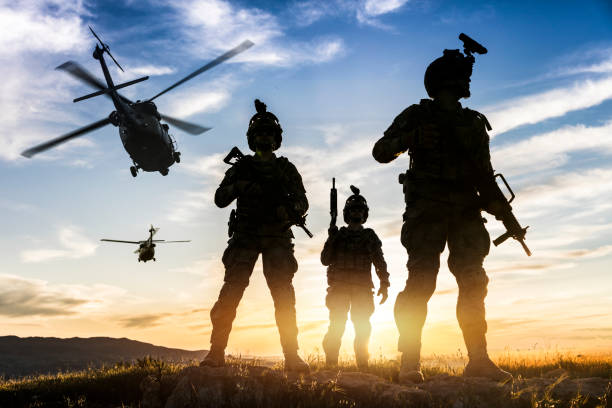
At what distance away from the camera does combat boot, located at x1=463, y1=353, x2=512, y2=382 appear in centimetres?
494

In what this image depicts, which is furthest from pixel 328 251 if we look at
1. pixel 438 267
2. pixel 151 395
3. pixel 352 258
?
pixel 151 395

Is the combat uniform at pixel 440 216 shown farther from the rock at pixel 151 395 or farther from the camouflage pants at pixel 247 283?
the rock at pixel 151 395

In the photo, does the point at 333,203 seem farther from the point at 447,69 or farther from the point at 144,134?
the point at 144,134

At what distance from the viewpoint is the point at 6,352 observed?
44.2 m

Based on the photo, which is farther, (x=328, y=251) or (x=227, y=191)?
(x=328, y=251)

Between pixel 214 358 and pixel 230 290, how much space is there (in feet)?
2.43

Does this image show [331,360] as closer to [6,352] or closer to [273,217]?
[273,217]

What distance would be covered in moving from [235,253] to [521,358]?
4863mm

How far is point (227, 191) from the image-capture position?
6109 mm

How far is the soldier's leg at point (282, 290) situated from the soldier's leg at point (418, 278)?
1.27 meters

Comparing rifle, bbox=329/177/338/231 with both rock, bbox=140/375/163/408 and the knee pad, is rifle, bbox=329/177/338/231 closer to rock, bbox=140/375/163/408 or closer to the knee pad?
the knee pad

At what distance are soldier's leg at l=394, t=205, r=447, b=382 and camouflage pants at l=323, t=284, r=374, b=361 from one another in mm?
3083

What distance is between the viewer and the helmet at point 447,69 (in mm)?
5453

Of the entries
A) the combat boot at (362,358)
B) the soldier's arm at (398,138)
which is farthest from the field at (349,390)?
the combat boot at (362,358)
